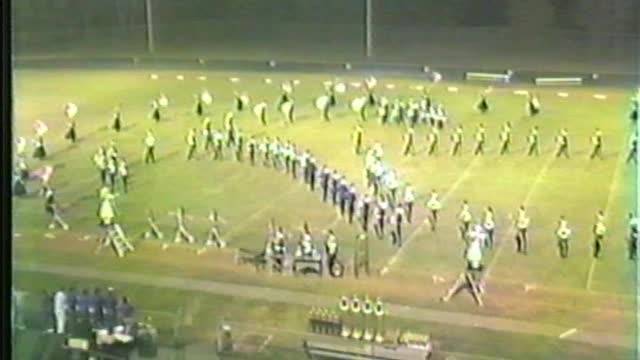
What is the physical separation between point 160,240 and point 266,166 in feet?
0.70

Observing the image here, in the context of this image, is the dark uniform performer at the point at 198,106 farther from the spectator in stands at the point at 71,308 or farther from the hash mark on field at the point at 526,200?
the hash mark on field at the point at 526,200

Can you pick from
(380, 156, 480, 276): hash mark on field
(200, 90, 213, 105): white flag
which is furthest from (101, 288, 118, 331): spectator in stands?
(380, 156, 480, 276): hash mark on field

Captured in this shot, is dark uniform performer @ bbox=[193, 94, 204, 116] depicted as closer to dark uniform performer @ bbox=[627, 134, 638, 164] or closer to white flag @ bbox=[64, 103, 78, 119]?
white flag @ bbox=[64, 103, 78, 119]

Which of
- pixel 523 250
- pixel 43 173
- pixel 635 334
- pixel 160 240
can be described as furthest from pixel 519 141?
pixel 43 173

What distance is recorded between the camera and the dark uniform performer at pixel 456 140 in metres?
1.58

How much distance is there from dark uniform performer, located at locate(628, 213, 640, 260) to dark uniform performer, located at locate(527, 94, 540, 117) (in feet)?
0.60

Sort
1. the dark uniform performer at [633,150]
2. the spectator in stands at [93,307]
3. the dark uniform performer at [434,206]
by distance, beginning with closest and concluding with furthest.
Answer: the dark uniform performer at [633,150]
the dark uniform performer at [434,206]
the spectator in stands at [93,307]

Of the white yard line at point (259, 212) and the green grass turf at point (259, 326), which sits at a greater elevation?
the white yard line at point (259, 212)

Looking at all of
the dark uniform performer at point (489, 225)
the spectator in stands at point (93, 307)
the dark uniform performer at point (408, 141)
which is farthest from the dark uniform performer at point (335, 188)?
the spectator in stands at point (93, 307)

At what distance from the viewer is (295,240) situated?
5.50 ft

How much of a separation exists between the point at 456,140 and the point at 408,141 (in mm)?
68

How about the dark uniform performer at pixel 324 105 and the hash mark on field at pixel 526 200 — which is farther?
the dark uniform performer at pixel 324 105

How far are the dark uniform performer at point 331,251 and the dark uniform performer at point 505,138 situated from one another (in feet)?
0.89

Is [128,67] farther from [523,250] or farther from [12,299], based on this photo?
[523,250]
